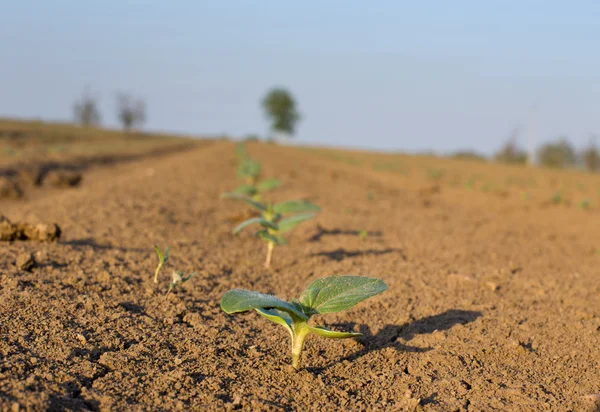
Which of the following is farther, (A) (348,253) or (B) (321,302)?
(A) (348,253)

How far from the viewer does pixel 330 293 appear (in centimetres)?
231

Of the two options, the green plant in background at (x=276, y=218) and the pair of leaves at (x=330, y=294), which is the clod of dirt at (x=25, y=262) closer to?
Result: the green plant in background at (x=276, y=218)

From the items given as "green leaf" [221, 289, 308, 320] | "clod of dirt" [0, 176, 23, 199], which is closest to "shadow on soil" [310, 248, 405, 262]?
"green leaf" [221, 289, 308, 320]

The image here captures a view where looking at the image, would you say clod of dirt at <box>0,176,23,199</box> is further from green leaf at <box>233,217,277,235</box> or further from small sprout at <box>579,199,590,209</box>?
small sprout at <box>579,199,590,209</box>

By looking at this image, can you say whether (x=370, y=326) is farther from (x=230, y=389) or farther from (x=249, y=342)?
(x=230, y=389)

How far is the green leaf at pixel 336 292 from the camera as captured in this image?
7.37ft

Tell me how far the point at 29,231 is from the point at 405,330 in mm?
2422

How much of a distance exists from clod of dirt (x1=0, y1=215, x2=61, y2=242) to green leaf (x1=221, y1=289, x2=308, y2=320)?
6.68 feet

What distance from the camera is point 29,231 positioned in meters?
3.70

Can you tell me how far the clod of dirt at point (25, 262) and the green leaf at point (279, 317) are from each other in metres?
1.47

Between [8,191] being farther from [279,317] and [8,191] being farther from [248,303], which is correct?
[248,303]

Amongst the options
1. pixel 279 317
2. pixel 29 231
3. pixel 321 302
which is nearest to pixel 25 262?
pixel 29 231

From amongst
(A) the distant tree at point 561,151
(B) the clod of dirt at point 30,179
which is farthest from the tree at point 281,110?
(B) the clod of dirt at point 30,179

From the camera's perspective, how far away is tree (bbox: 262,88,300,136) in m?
70.5
